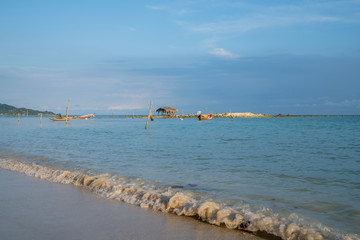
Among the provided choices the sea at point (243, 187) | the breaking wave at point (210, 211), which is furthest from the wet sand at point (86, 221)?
the sea at point (243, 187)

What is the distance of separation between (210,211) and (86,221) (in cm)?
204

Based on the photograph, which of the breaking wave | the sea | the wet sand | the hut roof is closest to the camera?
the wet sand

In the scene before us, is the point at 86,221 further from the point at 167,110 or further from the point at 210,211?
the point at 167,110

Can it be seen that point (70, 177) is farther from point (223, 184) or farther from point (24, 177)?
point (223, 184)

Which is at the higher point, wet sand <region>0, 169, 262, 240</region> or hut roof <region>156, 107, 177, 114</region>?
hut roof <region>156, 107, 177, 114</region>

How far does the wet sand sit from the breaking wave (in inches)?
8.7

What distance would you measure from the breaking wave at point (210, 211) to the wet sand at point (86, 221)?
22cm

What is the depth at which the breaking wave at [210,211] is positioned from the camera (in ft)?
12.8

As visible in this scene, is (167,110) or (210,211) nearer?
(210,211)

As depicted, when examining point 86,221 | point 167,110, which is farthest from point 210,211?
point 167,110

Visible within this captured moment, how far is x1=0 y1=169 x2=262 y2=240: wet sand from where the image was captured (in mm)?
3682

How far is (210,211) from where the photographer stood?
4582mm

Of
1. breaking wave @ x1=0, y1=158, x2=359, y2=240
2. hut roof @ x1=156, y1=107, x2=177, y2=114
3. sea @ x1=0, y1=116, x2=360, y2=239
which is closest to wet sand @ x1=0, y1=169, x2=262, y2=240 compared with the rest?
breaking wave @ x1=0, y1=158, x2=359, y2=240

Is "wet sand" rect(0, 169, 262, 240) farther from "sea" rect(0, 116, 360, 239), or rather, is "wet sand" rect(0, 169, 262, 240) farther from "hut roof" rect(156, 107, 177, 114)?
"hut roof" rect(156, 107, 177, 114)
